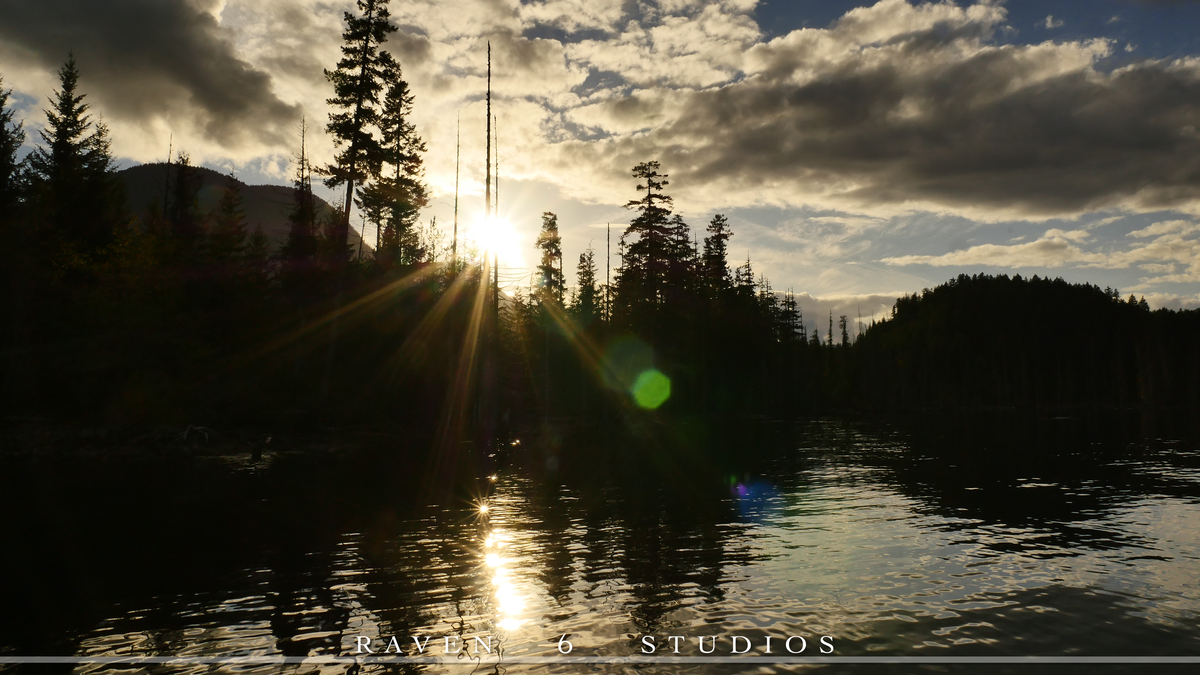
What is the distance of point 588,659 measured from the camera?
6.71m

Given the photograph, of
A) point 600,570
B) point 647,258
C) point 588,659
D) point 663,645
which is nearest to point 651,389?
point 647,258

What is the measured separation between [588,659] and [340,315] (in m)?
43.6

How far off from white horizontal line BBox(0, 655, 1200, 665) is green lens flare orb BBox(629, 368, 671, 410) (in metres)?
60.3

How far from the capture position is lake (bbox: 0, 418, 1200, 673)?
23.5 ft

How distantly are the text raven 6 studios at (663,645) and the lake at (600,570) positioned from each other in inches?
1.5

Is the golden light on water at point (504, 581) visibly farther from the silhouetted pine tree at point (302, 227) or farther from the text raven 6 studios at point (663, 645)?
the silhouetted pine tree at point (302, 227)

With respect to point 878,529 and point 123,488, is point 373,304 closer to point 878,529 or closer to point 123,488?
point 123,488

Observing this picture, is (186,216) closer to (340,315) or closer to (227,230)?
(227,230)

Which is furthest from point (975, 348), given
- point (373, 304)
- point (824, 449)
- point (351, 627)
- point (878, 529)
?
point (351, 627)

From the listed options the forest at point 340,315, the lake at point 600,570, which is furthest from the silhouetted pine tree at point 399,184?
the lake at point 600,570

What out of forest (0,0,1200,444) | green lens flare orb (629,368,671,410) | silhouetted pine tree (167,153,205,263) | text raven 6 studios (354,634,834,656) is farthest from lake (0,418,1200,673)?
green lens flare orb (629,368,671,410)

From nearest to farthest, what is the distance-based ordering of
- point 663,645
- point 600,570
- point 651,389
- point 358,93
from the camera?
point 663,645, point 600,570, point 358,93, point 651,389

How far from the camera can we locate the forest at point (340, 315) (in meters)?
34.4

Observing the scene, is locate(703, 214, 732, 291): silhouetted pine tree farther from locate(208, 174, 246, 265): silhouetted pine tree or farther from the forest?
locate(208, 174, 246, 265): silhouetted pine tree
